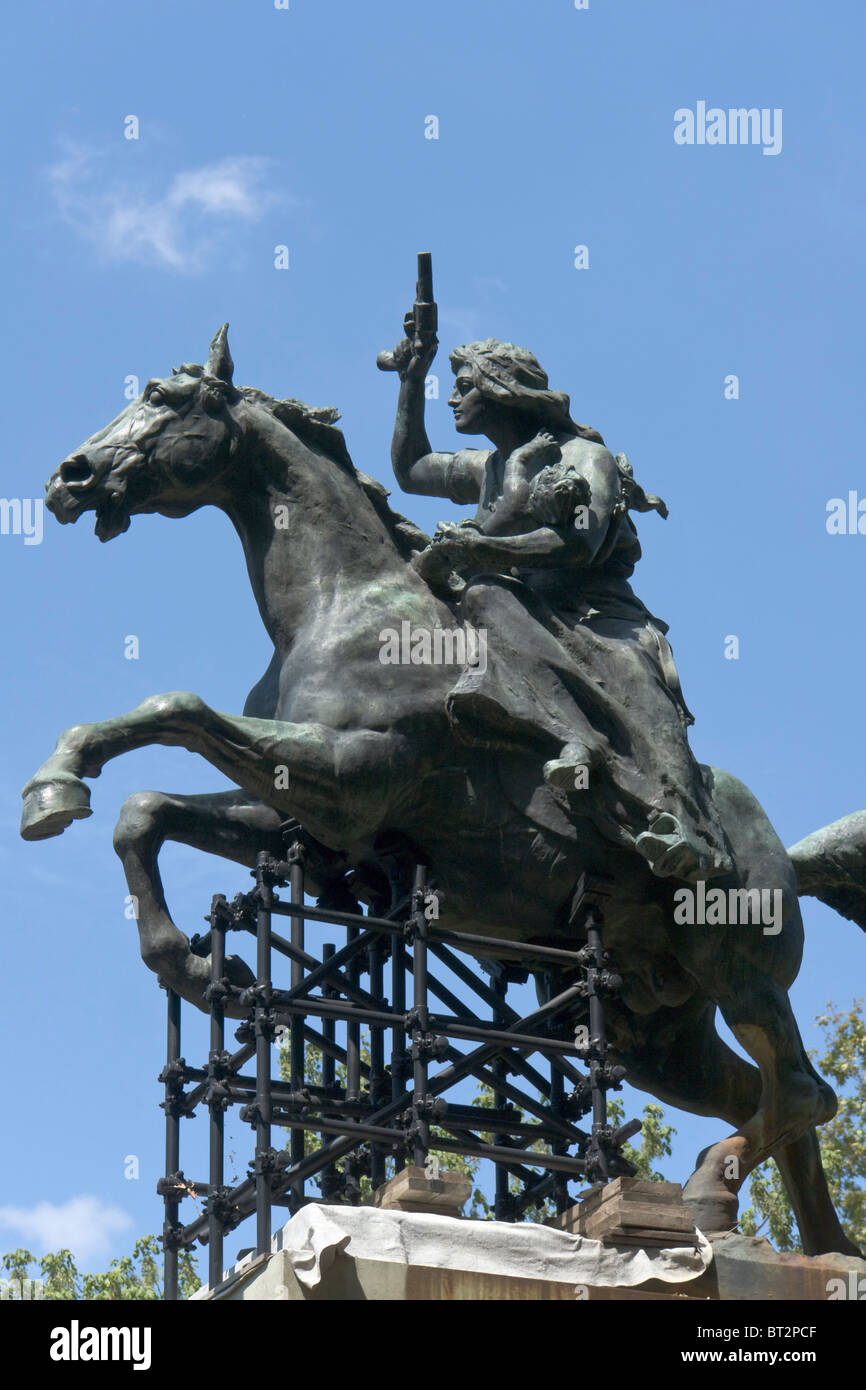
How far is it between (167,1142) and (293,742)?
2.26m

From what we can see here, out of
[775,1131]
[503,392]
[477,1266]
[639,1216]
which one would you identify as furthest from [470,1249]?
[503,392]

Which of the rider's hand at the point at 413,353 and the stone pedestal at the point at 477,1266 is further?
the rider's hand at the point at 413,353

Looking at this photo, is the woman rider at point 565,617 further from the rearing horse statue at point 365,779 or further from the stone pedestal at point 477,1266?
the stone pedestal at point 477,1266

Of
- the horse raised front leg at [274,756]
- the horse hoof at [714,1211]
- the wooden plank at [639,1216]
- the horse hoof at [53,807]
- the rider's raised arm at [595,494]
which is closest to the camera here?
the wooden plank at [639,1216]

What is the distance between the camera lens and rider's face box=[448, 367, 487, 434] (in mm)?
15289

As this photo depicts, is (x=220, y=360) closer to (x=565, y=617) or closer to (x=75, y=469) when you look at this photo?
(x=75, y=469)

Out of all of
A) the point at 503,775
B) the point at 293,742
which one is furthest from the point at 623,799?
the point at 293,742

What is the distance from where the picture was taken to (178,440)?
14445 millimetres

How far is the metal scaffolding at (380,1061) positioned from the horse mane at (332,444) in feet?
6.44

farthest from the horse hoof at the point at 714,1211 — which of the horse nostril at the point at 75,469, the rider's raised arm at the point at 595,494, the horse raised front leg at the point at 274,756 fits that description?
the horse nostril at the point at 75,469

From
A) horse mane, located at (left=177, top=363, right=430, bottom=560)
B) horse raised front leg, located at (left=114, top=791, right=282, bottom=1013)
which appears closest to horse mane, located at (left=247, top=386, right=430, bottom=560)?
horse mane, located at (left=177, top=363, right=430, bottom=560)

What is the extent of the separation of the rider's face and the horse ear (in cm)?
142

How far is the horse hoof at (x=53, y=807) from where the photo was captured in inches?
515
